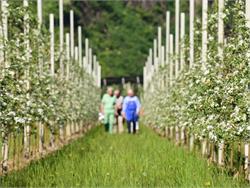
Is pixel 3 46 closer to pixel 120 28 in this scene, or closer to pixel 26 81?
pixel 26 81

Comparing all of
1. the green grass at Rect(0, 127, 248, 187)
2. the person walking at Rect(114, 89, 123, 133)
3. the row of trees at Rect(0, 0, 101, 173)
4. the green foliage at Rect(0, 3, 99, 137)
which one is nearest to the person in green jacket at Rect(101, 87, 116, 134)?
the person walking at Rect(114, 89, 123, 133)

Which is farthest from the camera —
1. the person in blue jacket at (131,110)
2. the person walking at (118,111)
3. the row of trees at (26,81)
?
the person walking at (118,111)

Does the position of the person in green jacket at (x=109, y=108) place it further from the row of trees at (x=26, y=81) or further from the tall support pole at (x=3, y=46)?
the tall support pole at (x=3, y=46)

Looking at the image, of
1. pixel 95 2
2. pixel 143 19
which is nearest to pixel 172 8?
pixel 143 19

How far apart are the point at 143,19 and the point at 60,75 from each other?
47.5 meters

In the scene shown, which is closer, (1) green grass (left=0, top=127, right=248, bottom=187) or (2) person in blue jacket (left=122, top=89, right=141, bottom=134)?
(1) green grass (left=0, top=127, right=248, bottom=187)

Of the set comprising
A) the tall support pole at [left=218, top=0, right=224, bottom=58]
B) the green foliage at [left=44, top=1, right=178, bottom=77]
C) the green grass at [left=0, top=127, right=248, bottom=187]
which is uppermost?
the green foliage at [left=44, top=1, right=178, bottom=77]

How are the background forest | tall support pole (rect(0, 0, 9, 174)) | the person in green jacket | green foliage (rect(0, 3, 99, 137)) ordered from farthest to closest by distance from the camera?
the background forest
the person in green jacket
tall support pole (rect(0, 0, 9, 174))
green foliage (rect(0, 3, 99, 137))

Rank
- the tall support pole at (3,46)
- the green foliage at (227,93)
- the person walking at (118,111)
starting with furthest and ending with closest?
the person walking at (118,111) < the tall support pole at (3,46) < the green foliage at (227,93)

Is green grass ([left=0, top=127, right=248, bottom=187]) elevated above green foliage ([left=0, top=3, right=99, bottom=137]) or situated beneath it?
situated beneath

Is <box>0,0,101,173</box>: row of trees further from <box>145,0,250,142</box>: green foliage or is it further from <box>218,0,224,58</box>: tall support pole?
<box>218,0,224,58</box>: tall support pole

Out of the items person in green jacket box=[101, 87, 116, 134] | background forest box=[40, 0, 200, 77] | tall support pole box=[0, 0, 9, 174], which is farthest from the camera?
background forest box=[40, 0, 200, 77]

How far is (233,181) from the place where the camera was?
7812 mm

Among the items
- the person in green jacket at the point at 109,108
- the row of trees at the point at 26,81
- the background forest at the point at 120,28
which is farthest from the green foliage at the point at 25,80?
the background forest at the point at 120,28
